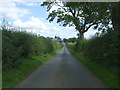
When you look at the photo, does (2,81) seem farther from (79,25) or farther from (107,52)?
(79,25)

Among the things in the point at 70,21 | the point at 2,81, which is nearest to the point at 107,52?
the point at 2,81

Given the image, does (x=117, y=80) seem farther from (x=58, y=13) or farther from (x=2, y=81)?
(x=58, y=13)

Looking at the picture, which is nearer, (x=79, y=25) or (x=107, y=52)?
(x=107, y=52)

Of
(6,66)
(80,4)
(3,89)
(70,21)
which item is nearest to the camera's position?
(3,89)

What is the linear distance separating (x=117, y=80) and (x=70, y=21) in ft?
130

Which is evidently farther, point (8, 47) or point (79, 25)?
point (79, 25)

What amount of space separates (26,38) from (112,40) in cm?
1089

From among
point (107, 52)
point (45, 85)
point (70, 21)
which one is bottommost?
point (45, 85)

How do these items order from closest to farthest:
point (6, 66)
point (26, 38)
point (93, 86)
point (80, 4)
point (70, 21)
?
point (93, 86)
point (6, 66)
point (80, 4)
point (26, 38)
point (70, 21)

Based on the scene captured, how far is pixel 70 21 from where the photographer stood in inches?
1999

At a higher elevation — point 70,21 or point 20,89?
point 70,21

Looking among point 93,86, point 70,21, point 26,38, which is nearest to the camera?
point 93,86

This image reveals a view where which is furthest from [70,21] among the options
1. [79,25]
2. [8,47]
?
[8,47]

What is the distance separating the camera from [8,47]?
15750 mm
